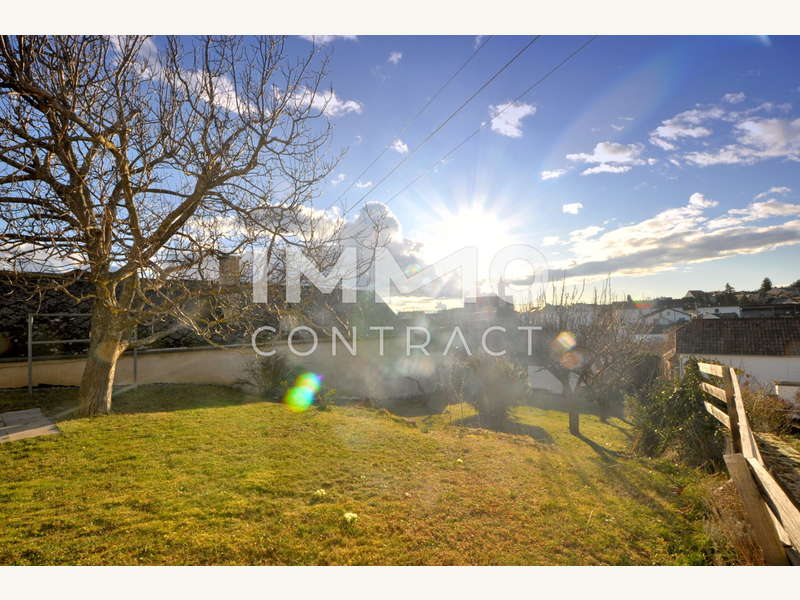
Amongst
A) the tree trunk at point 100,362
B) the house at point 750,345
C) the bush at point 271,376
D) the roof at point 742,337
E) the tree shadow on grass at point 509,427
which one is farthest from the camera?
the roof at point 742,337

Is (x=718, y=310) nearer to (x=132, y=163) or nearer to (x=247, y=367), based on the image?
(x=247, y=367)

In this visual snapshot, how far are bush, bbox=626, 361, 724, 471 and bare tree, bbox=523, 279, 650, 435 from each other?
8.08 ft

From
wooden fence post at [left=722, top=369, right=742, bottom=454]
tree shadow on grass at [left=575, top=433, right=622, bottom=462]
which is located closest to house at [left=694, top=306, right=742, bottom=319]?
tree shadow on grass at [left=575, top=433, right=622, bottom=462]

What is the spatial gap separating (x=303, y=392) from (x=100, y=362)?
5.74 metres

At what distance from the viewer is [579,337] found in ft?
39.6

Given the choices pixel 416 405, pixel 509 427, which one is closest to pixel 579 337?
pixel 509 427

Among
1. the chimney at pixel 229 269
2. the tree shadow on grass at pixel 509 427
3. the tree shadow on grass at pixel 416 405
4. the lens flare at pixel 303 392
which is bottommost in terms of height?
the tree shadow on grass at pixel 416 405

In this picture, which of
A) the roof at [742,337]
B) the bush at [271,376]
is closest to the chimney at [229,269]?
the bush at [271,376]

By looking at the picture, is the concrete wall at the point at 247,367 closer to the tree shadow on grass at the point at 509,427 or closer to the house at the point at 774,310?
the tree shadow on grass at the point at 509,427

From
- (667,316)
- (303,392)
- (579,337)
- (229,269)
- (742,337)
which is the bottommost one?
(303,392)

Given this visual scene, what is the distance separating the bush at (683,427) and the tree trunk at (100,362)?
10179mm

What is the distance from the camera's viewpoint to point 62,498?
3902 mm

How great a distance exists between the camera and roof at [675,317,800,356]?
20.2m

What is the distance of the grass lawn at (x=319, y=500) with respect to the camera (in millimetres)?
3186
